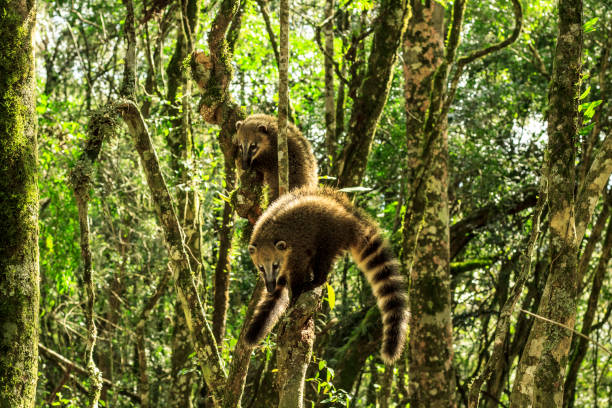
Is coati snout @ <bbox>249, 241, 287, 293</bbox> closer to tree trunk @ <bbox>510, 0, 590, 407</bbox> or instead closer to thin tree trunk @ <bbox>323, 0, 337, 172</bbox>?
tree trunk @ <bbox>510, 0, 590, 407</bbox>

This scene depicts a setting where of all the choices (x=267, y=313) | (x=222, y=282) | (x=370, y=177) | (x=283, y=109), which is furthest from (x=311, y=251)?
(x=370, y=177)

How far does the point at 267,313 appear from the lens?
3461 millimetres

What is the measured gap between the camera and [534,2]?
8.40 m

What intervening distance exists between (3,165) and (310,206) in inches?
60.0

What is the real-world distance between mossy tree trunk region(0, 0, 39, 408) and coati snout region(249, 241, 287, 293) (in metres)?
1.15

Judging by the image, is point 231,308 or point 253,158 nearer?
point 253,158

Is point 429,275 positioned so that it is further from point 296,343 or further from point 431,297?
point 296,343

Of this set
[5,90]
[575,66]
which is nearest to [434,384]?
[575,66]

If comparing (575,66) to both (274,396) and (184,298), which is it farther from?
(274,396)

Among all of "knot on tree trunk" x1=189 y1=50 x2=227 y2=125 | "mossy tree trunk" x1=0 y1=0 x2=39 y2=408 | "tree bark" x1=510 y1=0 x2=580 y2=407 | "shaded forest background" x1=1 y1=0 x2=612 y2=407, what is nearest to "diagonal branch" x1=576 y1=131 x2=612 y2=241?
"shaded forest background" x1=1 y1=0 x2=612 y2=407

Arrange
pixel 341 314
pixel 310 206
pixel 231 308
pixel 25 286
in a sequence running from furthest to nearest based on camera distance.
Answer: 1. pixel 231 308
2. pixel 341 314
3. pixel 310 206
4. pixel 25 286

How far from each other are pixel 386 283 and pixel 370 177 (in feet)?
22.2

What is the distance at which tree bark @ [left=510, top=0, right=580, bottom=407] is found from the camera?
321 cm

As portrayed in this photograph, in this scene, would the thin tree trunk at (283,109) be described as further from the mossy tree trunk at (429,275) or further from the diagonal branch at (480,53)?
the mossy tree trunk at (429,275)
